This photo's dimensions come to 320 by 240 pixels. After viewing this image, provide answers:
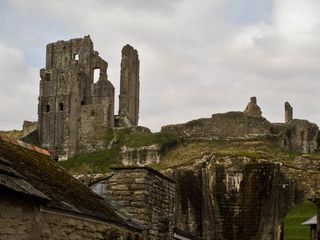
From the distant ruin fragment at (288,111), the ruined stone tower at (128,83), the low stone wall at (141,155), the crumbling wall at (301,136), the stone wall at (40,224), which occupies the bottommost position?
the stone wall at (40,224)

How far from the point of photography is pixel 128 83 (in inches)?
2876

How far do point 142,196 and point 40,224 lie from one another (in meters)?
4.15

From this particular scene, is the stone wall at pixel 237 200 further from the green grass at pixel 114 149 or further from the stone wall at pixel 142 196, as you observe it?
the green grass at pixel 114 149

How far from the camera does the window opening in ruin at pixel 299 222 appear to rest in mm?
32550

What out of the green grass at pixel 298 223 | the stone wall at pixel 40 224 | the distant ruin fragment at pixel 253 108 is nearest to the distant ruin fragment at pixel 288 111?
the distant ruin fragment at pixel 253 108

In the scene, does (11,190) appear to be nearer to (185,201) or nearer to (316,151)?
(185,201)

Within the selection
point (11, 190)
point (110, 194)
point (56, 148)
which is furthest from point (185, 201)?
point (56, 148)

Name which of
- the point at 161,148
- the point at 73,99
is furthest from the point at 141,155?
the point at 73,99

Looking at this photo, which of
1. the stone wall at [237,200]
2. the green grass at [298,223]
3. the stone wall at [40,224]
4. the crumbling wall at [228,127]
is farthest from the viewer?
the crumbling wall at [228,127]

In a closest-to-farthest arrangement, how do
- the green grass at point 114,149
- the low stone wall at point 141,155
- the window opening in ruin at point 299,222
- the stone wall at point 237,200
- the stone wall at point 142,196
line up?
1. the stone wall at point 142,196
2. the stone wall at point 237,200
3. the window opening in ruin at point 299,222
4. the low stone wall at point 141,155
5. the green grass at point 114,149

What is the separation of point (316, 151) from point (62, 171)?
46095 mm

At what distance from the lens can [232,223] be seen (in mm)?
30422

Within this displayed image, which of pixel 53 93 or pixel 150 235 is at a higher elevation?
pixel 53 93

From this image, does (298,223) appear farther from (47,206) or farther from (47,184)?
(47,206)
